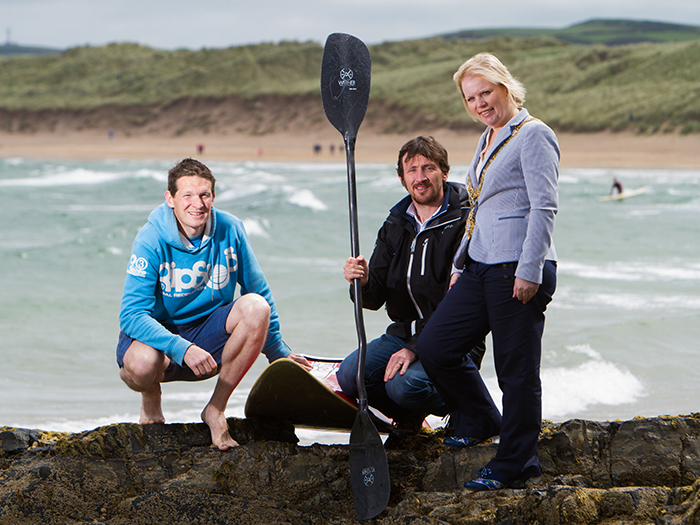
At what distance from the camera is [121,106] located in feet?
218

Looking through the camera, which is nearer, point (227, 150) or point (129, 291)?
point (129, 291)

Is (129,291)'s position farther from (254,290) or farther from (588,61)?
(588,61)

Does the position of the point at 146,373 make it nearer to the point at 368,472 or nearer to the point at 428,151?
the point at 368,472

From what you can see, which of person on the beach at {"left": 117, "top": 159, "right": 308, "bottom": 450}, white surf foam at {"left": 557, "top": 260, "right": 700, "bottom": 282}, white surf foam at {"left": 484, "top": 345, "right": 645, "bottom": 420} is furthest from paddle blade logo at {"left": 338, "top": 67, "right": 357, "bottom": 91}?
white surf foam at {"left": 557, "top": 260, "right": 700, "bottom": 282}

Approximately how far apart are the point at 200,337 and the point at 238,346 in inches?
8.0

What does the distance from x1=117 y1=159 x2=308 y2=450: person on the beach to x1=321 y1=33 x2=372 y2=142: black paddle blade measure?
2.06 ft

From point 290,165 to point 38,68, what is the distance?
186 feet

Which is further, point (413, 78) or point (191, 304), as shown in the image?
point (413, 78)

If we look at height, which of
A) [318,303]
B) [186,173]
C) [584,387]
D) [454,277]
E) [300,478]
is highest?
[186,173]

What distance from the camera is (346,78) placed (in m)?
3.20

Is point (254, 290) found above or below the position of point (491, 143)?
below

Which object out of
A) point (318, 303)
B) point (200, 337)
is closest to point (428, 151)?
point (200, 337)

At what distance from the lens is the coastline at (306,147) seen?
131 ft

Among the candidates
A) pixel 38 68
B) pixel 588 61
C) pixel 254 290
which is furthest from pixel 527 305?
pixel 38 68
